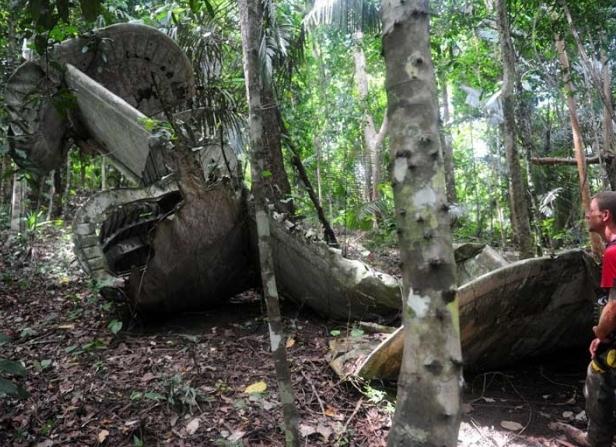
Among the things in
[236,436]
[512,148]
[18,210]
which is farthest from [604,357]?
[18,210]

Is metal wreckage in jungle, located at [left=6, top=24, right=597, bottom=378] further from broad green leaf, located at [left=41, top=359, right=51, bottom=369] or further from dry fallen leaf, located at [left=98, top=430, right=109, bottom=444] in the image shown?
dry fallen leaf, located at [left=98, top=430, right=109, bottom=444]

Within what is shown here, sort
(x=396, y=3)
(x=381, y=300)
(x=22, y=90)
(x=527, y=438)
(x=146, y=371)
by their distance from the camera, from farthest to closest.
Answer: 1. (x=22, y=90)
2. (x=381, y=300)
3. (x=146, y=371)
4. (x=527, y=438)
5. (x=396, y=3)

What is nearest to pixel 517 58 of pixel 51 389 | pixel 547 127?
pixel 547 127

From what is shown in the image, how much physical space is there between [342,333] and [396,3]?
3725 mm

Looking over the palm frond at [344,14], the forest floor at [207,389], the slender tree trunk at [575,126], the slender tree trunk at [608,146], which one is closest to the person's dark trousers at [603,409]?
the forest floor at [207,389]

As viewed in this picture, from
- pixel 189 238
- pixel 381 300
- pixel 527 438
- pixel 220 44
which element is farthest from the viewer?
pixel 220 44

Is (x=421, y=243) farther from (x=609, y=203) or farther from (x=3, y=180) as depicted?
(x=3, y=180)

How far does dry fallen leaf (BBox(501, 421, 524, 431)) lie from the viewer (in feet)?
13.1

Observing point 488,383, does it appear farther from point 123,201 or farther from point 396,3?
point 123,201

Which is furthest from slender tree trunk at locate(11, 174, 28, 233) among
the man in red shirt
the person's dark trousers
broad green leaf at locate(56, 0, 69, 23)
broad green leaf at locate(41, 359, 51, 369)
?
the person's dark trousers

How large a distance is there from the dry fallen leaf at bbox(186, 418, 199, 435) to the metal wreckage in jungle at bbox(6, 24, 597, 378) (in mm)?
1392

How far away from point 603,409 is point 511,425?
2.42 feet

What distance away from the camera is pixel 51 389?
4.23 metres

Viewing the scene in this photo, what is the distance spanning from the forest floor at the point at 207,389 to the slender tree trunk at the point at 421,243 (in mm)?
1496
